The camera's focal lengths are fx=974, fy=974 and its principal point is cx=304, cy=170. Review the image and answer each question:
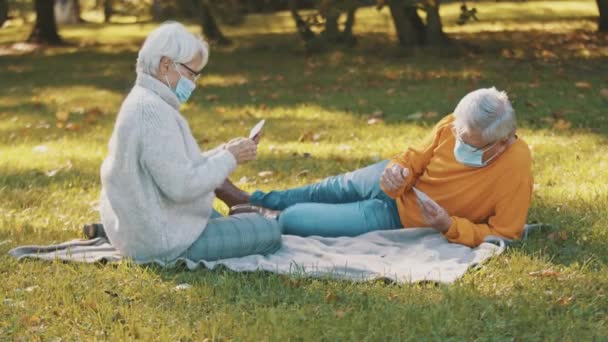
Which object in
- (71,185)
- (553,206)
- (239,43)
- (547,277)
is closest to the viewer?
(547,277)

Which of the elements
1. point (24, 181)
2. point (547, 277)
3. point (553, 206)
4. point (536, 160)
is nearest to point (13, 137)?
point (24, 181)

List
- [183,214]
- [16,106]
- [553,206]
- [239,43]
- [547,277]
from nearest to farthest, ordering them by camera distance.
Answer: [547,277] < [183,214] < [553,206] < [16,106] < [239,43]

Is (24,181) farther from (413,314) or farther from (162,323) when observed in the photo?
(413,314)

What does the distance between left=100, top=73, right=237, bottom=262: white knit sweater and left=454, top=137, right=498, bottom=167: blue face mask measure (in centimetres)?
123

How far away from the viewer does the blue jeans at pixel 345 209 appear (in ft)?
18.4

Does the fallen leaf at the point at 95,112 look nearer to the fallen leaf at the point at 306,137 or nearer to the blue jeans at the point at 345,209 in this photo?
the fallen leaf at the point at 306,137

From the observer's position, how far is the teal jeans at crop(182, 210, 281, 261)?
500 cm

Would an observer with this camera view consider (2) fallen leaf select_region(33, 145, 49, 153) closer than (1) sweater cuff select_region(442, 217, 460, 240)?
No

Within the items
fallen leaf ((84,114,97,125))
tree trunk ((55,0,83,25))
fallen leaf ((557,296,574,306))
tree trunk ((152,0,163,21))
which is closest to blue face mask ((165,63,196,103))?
fallen leaf ((557,296,574,306))

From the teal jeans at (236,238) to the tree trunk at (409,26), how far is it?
12167 mm

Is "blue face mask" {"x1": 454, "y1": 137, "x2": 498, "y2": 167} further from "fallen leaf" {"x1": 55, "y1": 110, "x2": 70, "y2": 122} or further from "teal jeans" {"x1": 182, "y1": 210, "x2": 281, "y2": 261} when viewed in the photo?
"fallen leaf" {"x1": 55, "y1": 110, "x2": 70, "y2": 122}

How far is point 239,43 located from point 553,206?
52.7ft

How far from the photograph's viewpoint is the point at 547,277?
4621mm

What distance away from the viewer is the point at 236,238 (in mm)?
5066
